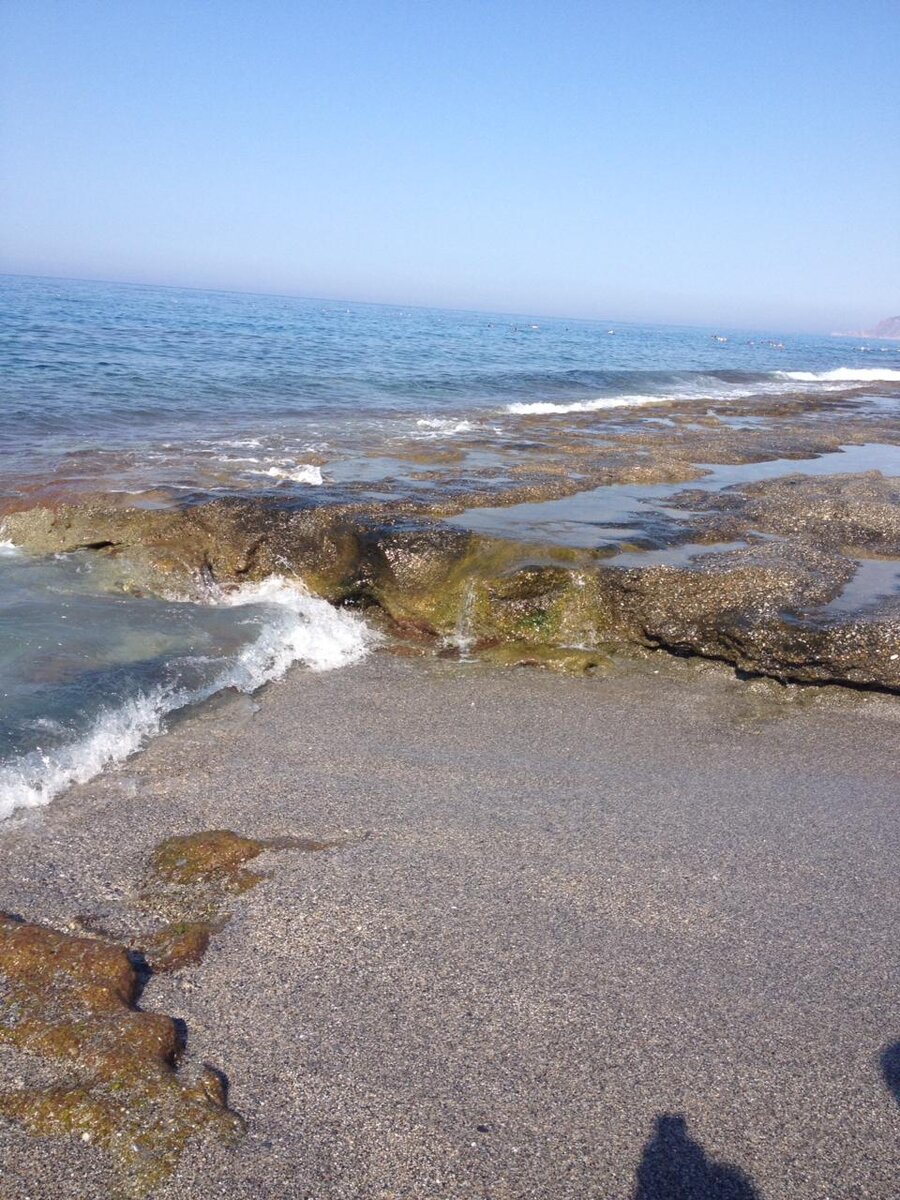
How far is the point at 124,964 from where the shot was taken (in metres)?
3.41

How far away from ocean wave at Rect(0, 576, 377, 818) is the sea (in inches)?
0.6

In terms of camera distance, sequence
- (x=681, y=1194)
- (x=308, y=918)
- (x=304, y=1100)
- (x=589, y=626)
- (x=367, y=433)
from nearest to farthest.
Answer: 1. (x=681, y=1194)
2. (x=304, y=1100)
3. (x=308, y=918)
4. (x=589, y=626)
5. (x=367, y=433)

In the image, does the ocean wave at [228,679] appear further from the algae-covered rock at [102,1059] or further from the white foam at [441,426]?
the white foam at [441,426]

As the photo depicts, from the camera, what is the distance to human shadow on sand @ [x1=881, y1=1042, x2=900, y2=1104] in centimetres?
313

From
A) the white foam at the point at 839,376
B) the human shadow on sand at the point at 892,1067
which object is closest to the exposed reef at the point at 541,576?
the human shadow on sand at the point at 892,1067

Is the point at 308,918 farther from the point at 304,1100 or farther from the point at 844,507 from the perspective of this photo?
the point at 844,507

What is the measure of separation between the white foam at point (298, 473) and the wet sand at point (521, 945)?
19.3 ft

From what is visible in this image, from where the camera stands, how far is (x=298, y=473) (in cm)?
1227

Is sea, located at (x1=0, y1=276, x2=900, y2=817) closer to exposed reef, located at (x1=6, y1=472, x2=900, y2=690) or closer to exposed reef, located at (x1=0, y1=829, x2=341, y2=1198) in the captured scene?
exposed reef, located at (x1=6, y1=472, x2=900, y2=690)

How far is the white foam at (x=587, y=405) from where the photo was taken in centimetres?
2244

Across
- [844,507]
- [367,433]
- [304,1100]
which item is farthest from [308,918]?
[367,433]

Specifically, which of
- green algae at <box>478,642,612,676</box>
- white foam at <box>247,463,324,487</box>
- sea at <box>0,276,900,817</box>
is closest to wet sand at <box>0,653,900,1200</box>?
sea at <box>0,276,900,817</box>

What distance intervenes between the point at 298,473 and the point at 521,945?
951cm

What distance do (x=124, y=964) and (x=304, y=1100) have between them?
1.01 m
